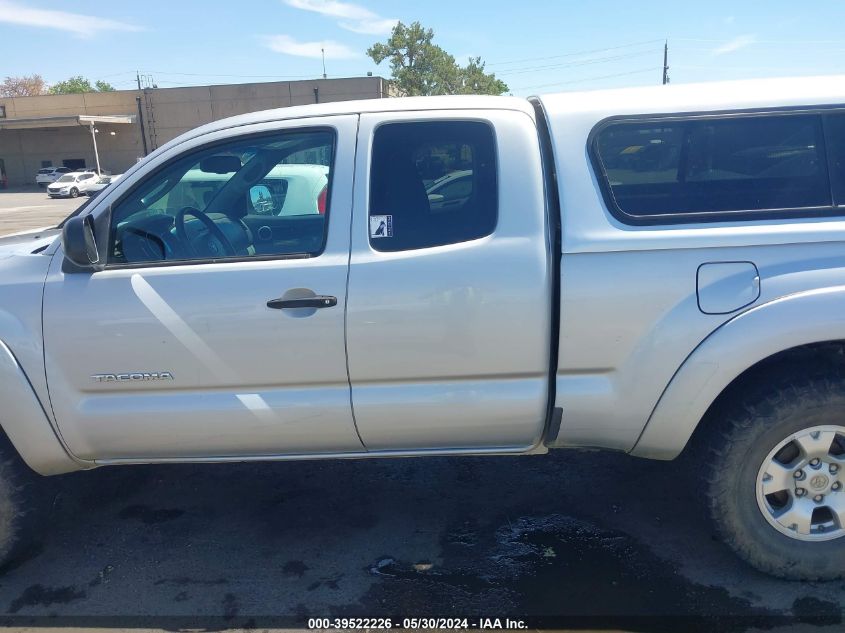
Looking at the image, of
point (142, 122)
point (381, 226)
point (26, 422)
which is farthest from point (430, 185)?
point (142, 122)

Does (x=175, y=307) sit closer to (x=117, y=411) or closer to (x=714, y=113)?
(x=117, y=411)

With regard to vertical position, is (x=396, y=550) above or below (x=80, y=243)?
below

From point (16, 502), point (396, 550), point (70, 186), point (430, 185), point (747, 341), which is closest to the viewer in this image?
point (747, 341)

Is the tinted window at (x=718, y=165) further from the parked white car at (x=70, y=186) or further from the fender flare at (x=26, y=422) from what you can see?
the parked white car at (x=70, y=186)

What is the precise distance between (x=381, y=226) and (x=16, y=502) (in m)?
2.03

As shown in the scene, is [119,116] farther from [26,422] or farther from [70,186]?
[26,422]

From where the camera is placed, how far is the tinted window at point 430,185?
106 inches

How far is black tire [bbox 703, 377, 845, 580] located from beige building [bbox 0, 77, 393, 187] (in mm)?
43642

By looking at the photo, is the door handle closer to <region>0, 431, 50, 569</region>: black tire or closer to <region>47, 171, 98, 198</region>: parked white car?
<region>0, 431, 50, 569</region>: black tire

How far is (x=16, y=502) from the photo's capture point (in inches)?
116

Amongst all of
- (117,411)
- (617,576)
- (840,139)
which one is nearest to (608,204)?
(840,139)

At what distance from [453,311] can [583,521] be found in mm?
1466

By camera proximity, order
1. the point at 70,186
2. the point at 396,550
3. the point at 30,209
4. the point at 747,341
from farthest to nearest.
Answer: the point at 70,186
the point at 30,209
the point at 396,550
the point at 747,341

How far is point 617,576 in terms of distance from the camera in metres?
2.90
